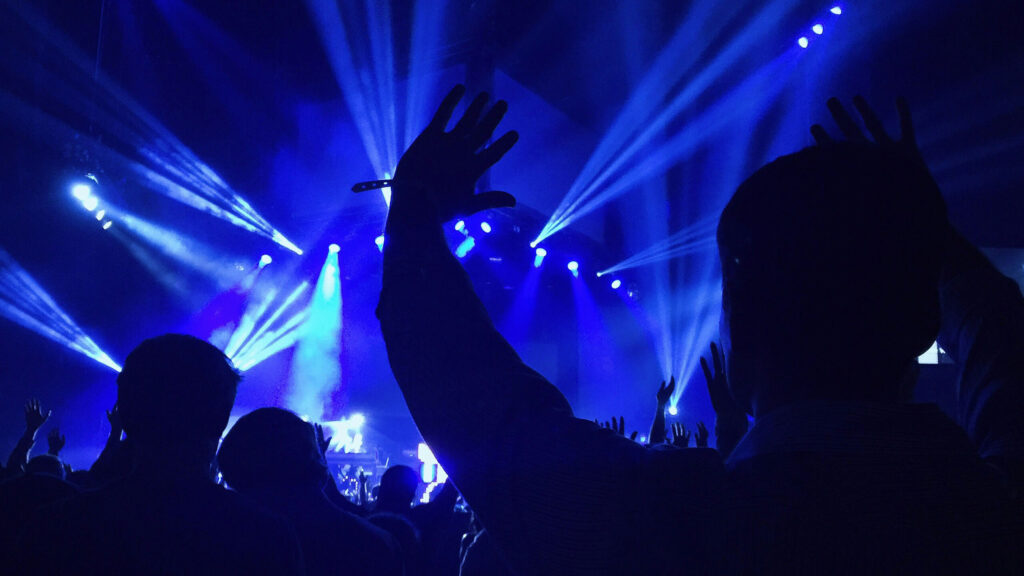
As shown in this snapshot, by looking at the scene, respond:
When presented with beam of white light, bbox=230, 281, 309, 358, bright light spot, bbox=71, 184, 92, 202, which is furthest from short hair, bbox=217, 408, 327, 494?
beam of white light, bbox=230, 281, 309, 358

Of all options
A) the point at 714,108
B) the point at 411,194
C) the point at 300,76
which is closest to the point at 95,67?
the point at 300,76

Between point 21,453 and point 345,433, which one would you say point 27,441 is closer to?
point 21,453

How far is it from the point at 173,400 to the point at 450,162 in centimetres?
156

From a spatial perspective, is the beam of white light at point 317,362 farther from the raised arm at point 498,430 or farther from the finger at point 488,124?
the raised arm at point 498,430

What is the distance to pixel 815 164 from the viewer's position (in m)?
0.67

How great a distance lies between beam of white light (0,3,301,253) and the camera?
343 inches

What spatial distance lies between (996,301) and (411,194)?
860mm

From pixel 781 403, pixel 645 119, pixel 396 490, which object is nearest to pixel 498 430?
pixel 781 403

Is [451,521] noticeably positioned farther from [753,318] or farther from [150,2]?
[150,2]

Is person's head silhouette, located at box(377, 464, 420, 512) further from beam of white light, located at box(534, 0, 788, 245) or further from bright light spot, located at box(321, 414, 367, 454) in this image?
bright light spot, located at box(321, 414, 367, 454)

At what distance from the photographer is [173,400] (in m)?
1.92

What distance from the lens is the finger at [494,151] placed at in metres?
0.91

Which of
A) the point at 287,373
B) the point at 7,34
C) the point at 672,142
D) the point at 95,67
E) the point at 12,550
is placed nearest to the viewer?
Answer: the point at 12,550

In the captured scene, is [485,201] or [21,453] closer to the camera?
[485,201]
